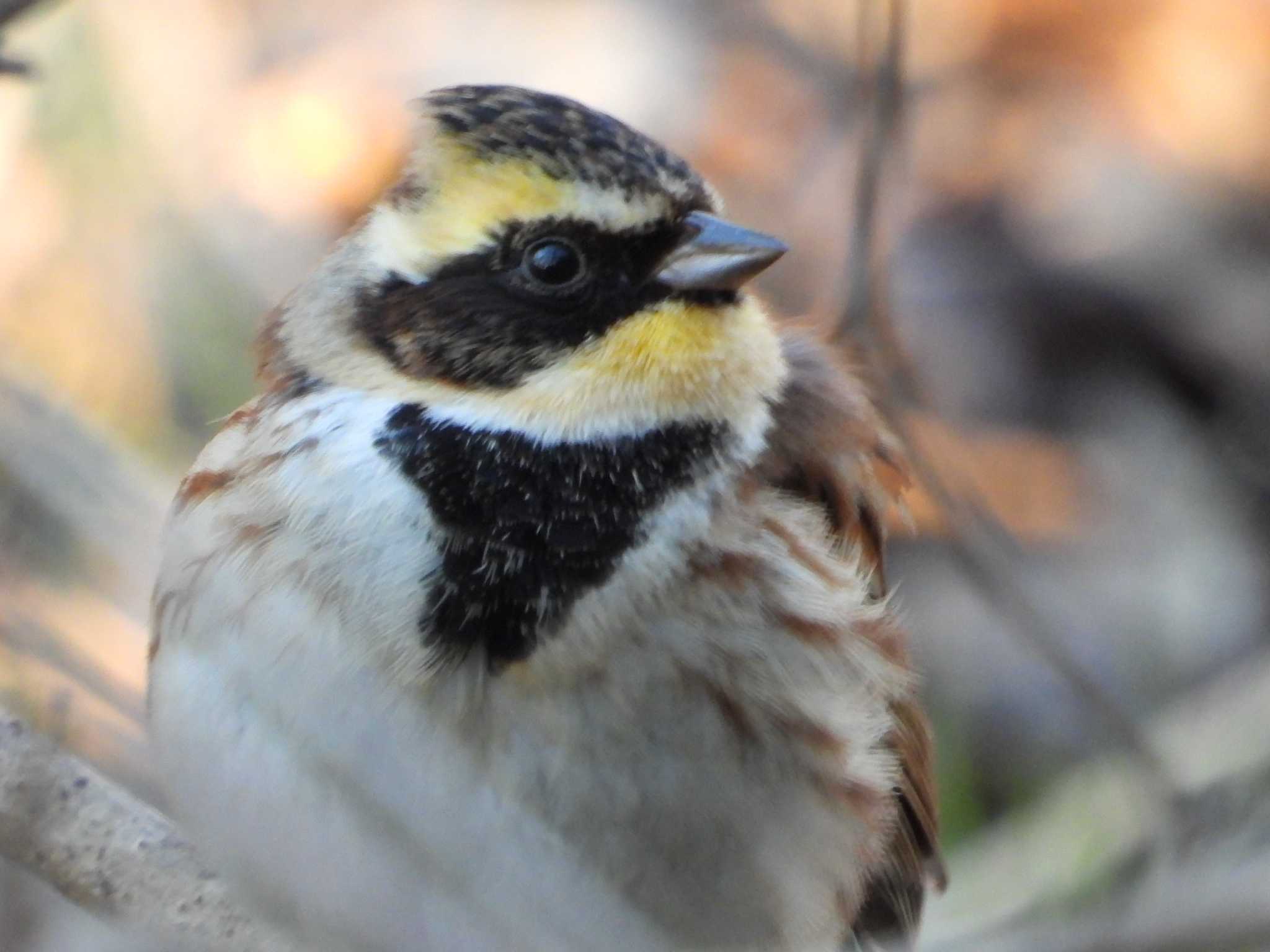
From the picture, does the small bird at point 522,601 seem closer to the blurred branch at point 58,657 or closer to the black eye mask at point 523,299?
the black eye mask at point 523,299

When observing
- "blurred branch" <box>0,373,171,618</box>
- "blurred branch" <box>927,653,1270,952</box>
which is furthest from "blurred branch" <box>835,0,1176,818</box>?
"blurred branch" <box>0,373,171,618</box>

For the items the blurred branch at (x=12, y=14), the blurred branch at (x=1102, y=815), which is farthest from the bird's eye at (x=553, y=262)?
the blurred branch at (x=1102, y=815)

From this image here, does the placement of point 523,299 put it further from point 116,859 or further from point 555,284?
point 116,859

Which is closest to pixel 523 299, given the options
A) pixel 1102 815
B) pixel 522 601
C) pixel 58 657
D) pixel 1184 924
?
pixel 522 601

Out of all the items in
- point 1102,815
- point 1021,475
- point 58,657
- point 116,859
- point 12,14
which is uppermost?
point 12,14

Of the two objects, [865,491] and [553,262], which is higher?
[553,262]

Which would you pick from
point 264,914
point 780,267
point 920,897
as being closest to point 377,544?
point 264,914

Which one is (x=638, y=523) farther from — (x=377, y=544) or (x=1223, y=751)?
(x=1223, y=751)
